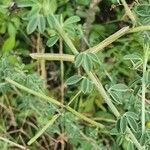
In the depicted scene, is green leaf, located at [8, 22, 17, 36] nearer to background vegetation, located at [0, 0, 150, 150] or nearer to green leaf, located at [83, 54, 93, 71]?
background vegetation, located at [0, 0, 150, 150]

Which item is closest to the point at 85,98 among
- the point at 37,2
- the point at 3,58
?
the point at 3,58

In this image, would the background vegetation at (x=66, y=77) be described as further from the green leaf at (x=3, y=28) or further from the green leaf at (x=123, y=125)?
the green leaf at (x=123, y=125)

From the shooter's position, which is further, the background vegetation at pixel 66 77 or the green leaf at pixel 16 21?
the green leaf at pixel 16 21

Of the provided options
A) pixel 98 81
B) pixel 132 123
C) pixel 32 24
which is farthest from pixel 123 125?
pixel 32 24

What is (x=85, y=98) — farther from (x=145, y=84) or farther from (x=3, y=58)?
(x=145, y=84)

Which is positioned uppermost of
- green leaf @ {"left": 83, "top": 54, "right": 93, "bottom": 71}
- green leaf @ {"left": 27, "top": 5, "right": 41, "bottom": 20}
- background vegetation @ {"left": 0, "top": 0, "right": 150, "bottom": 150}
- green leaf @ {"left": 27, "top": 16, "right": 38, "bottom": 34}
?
green leaf @ {"left": 27, "top": 5, "right": 41, "bottom": 20}

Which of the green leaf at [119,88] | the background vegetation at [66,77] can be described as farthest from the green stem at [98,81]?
the background vegetation at [66,77]

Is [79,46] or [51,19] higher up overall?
[51,19]

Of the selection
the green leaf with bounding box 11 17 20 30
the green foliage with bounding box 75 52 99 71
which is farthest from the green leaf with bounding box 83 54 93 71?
the green leaf with bounding box 11 17 20 30
